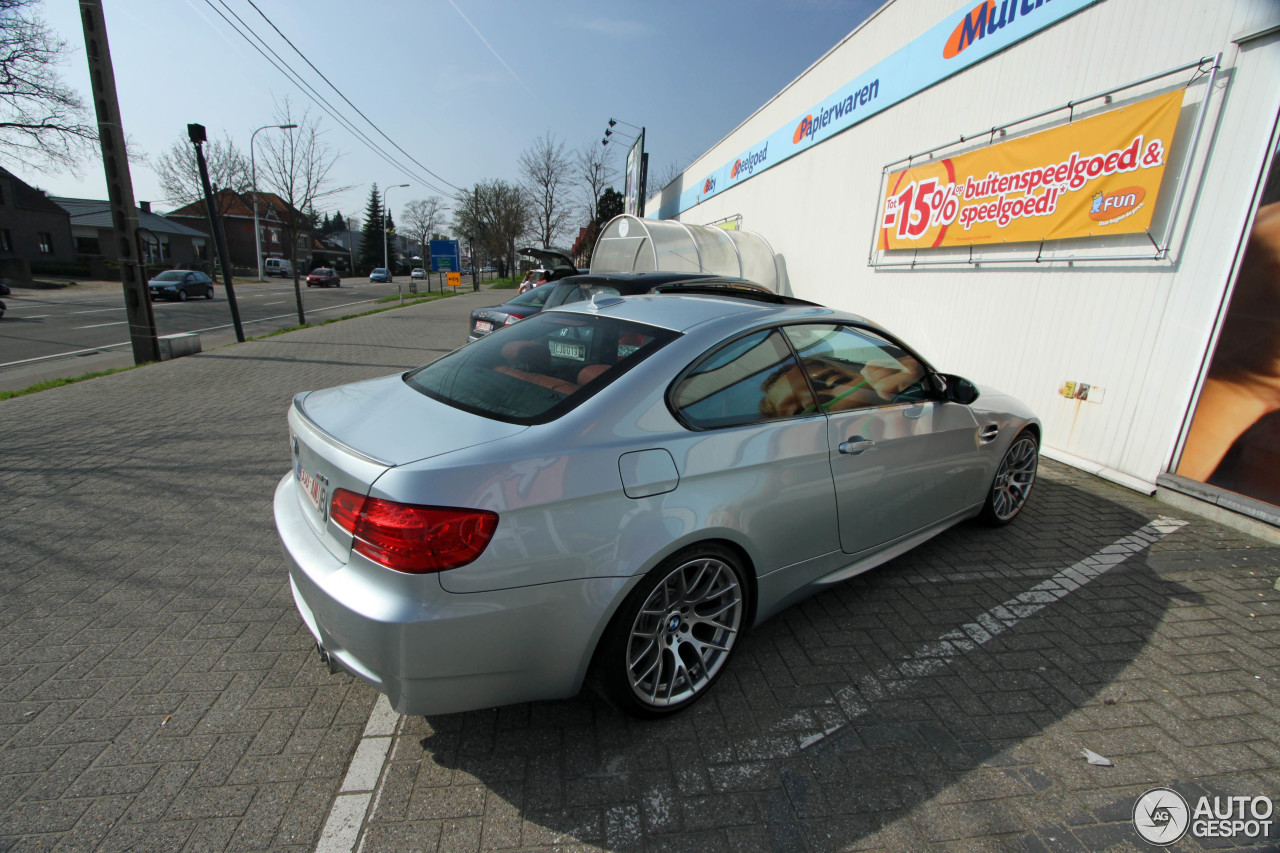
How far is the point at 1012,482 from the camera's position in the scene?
13.8ft

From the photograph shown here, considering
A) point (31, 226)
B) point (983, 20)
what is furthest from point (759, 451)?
point (31, 226)

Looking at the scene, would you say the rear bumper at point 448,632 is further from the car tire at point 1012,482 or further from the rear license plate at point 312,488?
the car tire at point 1012,482

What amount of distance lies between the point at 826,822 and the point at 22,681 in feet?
10.4

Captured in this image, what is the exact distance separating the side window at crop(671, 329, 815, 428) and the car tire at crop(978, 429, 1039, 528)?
6.90 ft

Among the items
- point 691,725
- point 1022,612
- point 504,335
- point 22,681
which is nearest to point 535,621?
point 691,725

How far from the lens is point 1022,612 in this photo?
124 inches

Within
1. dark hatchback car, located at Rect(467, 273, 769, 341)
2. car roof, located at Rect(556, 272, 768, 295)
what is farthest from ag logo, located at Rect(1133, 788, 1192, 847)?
car roof, located at Rect(556, 272, 768, 295)

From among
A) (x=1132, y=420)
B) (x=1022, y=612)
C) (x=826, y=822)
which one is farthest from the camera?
(x=1132, y=420)

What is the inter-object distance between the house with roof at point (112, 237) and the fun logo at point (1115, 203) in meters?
61.0

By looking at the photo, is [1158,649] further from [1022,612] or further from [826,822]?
[826,822]

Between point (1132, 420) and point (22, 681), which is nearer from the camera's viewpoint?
point (22, 681)

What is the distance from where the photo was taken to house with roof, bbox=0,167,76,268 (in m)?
41.4

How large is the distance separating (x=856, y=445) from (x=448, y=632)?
1918mm

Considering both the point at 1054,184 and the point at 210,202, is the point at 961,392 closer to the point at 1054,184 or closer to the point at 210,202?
the point at 1054,184
